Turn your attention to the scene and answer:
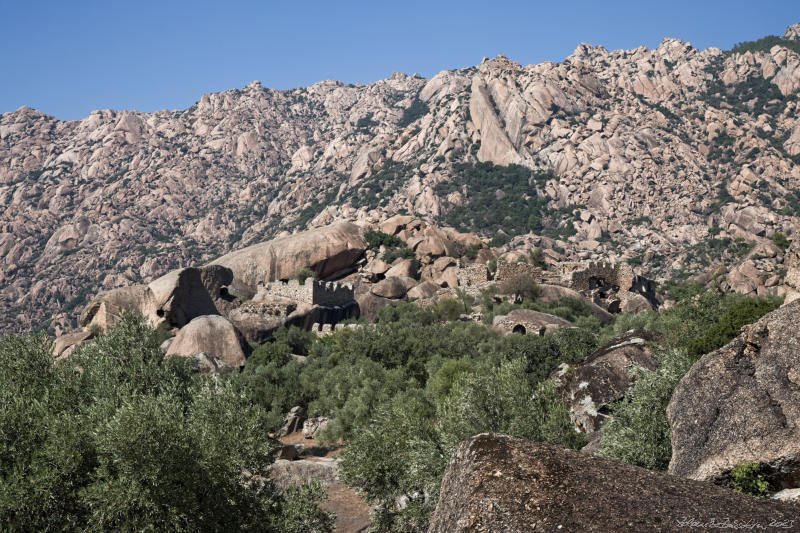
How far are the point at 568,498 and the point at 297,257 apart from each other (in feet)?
193

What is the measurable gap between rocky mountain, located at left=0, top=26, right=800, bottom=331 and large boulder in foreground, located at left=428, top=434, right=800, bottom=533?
102282 millimetres

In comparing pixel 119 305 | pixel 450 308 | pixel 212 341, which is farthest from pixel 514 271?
pixel 119 305

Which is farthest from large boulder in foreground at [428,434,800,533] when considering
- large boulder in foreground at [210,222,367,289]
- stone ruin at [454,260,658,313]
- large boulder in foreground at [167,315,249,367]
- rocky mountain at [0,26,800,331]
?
rocky mountain at [0,26,800,331]

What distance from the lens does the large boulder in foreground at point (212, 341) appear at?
133ft

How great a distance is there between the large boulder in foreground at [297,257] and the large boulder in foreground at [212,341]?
2048cm

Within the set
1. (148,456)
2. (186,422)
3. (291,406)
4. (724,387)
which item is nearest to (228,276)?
(291,406)

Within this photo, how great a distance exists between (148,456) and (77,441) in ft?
6.76

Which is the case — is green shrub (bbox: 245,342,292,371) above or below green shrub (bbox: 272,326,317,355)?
below

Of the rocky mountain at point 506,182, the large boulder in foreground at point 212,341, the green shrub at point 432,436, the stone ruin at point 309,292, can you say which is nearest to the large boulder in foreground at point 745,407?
the green shrub at point 432,436

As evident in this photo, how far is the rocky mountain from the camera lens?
4931 inches

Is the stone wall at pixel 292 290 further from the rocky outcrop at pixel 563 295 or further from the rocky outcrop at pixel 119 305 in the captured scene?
the rocky outcrop at pixel 563 295

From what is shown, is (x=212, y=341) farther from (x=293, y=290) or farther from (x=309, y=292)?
(x=293, y=290)

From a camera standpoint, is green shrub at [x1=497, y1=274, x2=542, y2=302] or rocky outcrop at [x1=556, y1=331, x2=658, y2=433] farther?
green shrub at [x1=497, y1=274, x2=542, y2=302]

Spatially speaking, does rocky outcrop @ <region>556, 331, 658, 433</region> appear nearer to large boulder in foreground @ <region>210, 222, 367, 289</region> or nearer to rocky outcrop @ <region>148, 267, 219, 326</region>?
rocky outcrop @ <region>148, 267, 219, 326</region>
